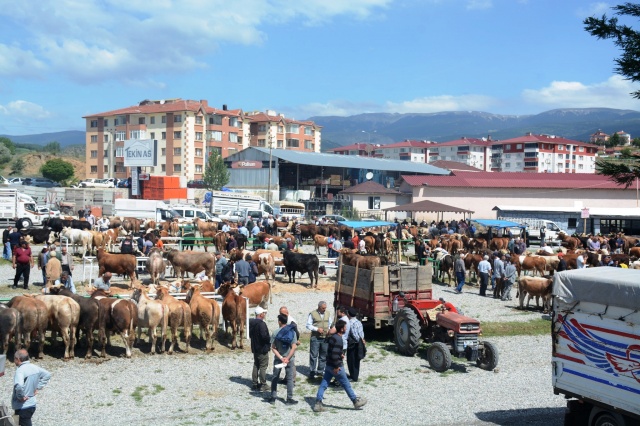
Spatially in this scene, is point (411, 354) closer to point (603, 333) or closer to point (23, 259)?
point (603, 333)

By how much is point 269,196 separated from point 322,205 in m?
5.55

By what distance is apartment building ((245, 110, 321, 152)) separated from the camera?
10281cm

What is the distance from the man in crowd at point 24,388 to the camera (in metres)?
9.02

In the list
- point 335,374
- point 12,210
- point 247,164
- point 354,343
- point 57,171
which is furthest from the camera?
point 57,171

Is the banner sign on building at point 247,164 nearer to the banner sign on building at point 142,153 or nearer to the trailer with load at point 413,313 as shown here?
the banner sign on building at point 142,153

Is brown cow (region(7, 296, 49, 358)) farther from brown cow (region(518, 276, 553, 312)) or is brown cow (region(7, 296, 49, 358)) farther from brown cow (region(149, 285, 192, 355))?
brown cow (region(518, 276, 553, 312))

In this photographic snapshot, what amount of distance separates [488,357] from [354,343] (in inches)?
126

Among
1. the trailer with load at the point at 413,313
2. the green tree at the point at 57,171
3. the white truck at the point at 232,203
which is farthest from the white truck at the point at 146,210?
the green tree at the point at 57,171

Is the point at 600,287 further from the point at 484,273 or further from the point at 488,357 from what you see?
the point at 484,273

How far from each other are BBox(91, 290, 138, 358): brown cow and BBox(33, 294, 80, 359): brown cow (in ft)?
1.63

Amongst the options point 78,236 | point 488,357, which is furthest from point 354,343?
point 78,236

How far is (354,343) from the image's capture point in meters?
12.7

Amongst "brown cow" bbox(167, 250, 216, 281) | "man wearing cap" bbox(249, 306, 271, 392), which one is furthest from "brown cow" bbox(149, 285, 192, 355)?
"brown cow" bbox(167, 250, 216, 281)

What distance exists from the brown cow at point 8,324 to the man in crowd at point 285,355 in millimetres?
5071
